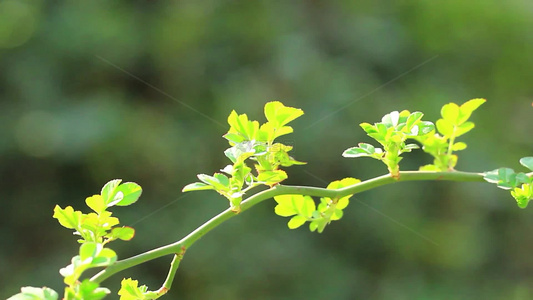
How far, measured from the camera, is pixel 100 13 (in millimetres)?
1667

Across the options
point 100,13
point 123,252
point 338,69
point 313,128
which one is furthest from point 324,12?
point 123,252

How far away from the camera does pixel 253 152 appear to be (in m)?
0.41

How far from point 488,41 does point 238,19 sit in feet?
2.76

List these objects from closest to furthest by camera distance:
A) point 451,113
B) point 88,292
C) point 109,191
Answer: point 88,292 < point 109,191 < point 451,113

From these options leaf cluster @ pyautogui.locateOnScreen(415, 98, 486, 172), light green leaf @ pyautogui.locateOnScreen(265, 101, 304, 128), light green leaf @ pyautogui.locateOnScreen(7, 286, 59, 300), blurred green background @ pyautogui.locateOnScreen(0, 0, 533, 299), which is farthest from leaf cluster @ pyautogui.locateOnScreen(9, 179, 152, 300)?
blurred green background @ pyautogui.locateOnScreen(0, 0, 533, 299)

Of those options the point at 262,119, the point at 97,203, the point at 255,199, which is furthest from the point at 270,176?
the point at 262,119

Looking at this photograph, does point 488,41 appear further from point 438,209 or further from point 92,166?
point 92,166

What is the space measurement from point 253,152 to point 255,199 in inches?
1.4

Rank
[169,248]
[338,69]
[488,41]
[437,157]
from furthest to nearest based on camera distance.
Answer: [488,41], [338,69], [437,157], [169,248]

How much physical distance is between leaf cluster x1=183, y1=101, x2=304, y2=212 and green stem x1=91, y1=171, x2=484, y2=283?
1 centimetres

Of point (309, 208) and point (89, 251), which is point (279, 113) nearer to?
point (309, 208)

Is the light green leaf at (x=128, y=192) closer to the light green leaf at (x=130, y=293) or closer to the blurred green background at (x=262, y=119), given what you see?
the light green leaf at (x=130, y=293)

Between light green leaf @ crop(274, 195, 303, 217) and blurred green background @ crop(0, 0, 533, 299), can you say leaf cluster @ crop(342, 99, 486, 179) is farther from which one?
blurred green background @ crop(0, 0, 533, 299)

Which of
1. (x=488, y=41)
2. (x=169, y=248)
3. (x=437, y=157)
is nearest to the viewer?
(x=169, y=248)
